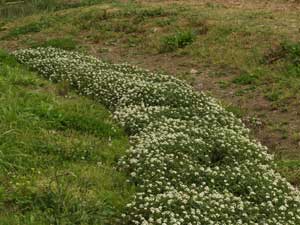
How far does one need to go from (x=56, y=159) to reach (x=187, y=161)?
1.80 meters

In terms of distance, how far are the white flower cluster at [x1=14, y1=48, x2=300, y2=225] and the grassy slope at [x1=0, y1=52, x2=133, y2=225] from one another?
0.32m

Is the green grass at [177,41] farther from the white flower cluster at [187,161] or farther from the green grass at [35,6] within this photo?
the green grass at [35,6]

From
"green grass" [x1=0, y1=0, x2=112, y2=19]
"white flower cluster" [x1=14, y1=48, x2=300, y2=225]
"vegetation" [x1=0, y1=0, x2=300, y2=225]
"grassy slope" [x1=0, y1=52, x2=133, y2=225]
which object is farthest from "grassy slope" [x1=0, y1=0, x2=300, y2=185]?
"grassy slope" [x1=0, y1=52, x2=133, y2=225]

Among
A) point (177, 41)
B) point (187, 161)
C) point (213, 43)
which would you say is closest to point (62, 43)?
point (177, 41)

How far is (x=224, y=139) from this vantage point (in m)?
8.78

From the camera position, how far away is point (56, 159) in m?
7.90

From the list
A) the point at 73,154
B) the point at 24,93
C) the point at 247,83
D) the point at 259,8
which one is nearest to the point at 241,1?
the point at 259,8

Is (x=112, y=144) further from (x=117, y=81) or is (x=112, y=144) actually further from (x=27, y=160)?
(x=117, y=81)

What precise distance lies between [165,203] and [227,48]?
996 centimetres

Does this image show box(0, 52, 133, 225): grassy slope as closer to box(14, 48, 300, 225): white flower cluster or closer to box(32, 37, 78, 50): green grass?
box(14, 48, 300, 225): white flower cluster

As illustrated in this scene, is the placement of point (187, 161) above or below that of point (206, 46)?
above

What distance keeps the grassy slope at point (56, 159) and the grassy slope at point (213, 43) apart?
296cm

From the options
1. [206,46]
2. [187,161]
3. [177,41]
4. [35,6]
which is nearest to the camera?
[187,161]

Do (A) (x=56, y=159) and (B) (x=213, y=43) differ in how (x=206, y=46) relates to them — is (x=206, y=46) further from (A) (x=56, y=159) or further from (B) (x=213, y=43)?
(A) (x=56, y=159)
